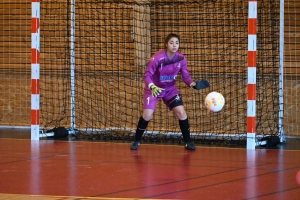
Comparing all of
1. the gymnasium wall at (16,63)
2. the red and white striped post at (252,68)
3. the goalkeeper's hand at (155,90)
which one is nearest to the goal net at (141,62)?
the gymnasium wall at (16,63)

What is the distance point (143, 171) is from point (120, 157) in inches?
52.7

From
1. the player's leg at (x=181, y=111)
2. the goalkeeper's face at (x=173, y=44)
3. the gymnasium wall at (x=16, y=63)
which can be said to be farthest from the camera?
the gymnasium wall at (x=16, y=63)

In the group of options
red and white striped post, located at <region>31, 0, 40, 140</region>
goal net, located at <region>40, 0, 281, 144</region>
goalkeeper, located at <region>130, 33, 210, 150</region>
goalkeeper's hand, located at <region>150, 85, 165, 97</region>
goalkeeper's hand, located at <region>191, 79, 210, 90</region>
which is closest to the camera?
goalkeeper's hand, located at <region>150, 85, 165, 97</region>

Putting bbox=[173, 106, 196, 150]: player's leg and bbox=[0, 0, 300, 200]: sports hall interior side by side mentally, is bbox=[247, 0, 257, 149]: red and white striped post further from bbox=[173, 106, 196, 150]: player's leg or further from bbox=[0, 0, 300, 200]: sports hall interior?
bbox=[173, 106, 196, 150]: player's leg

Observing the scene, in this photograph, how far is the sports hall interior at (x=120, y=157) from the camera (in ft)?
21.0

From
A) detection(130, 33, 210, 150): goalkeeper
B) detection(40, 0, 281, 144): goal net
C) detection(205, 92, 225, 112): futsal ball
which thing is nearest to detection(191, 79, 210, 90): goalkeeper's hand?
detection(130, 33, 210, 150): goalkeeper

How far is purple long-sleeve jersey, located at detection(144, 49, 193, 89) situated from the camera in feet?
32.0

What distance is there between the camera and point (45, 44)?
13352 millimetres

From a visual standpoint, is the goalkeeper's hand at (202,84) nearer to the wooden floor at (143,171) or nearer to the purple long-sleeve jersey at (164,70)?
the purple long-sleeve jersey at (164,70)

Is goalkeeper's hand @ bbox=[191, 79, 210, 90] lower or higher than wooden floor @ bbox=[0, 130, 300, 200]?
higher

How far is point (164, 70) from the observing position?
9.84m

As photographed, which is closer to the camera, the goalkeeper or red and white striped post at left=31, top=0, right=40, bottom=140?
the goalkeeper

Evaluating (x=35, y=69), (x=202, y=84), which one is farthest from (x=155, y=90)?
(x=35, y=69)

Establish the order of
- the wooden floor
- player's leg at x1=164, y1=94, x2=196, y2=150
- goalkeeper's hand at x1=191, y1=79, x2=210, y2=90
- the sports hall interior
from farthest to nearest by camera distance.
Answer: player's leg at x1=164, y1=94, x2=196, y2=150
goalkeeper's hand at x1=191, y1=79, x2=210, y2=90
the sports hall interior
the wooden floor
